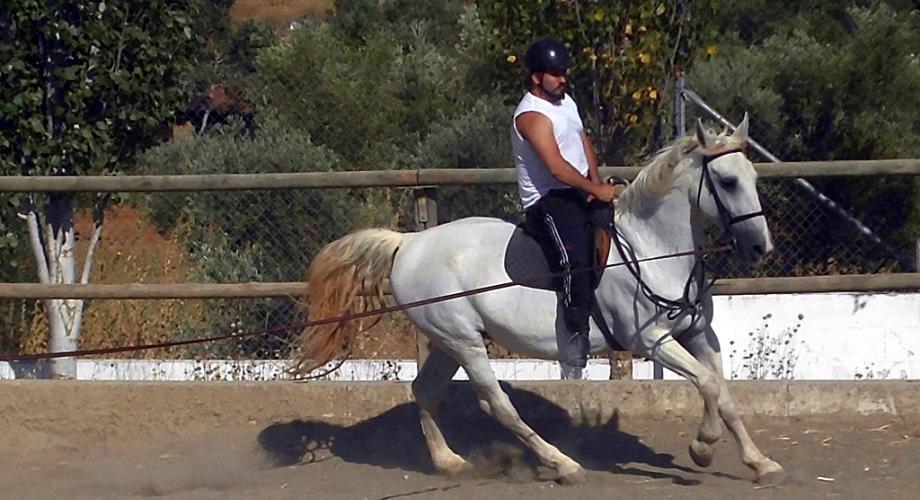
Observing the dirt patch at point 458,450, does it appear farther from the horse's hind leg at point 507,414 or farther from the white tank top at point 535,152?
the white tank top at point 535,152

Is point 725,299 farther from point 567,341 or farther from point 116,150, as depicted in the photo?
point 116,150

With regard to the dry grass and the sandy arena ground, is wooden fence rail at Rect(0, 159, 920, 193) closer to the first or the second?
the sandy arena ground

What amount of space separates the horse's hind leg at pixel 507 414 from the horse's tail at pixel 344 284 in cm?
71

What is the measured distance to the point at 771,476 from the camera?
625cm

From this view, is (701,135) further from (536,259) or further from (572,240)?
(536,259)

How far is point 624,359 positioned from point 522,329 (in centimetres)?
184

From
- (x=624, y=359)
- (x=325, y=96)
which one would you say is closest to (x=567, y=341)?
(x=624, y=359)

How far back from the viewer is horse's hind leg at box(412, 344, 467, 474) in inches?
274

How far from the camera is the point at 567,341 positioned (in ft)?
21.3

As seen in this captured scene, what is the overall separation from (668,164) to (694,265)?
0.49 m

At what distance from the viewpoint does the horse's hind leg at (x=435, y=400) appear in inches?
274

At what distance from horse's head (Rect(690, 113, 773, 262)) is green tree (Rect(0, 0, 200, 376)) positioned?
4499 millimetres

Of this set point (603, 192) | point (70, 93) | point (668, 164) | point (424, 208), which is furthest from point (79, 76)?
point (668, 164)

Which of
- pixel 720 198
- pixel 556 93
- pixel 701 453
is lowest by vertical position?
pixel 701 453
